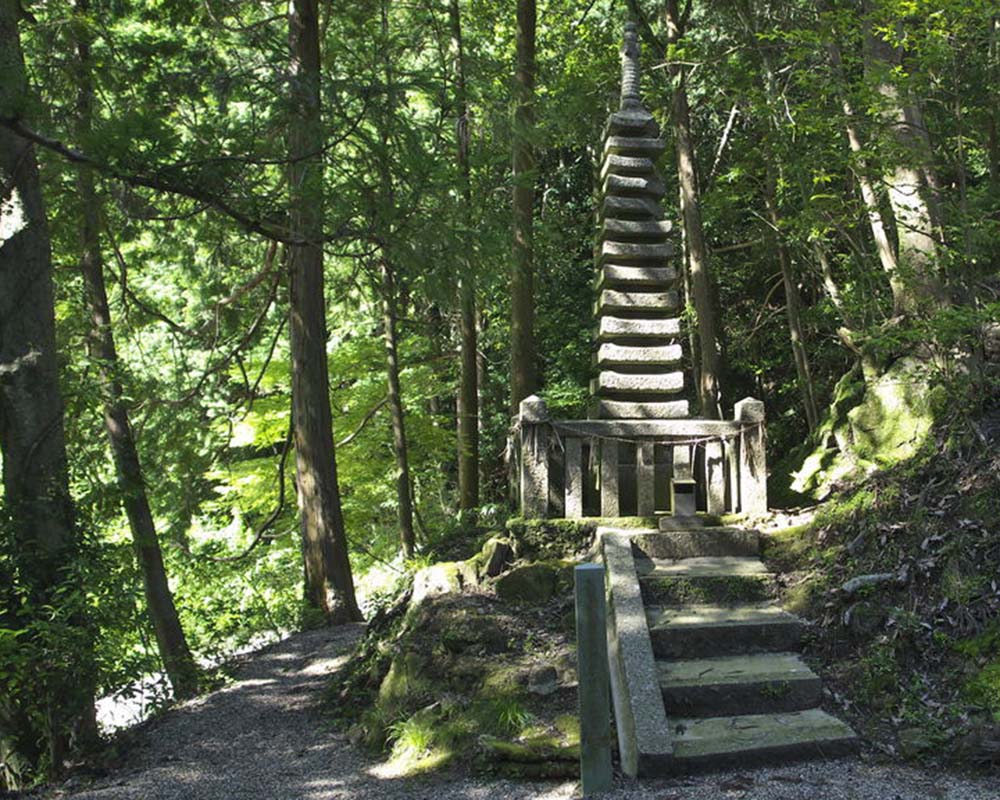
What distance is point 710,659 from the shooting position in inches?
220

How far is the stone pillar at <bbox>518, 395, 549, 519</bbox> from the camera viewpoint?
7301mm

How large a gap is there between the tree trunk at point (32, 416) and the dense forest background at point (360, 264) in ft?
0.07

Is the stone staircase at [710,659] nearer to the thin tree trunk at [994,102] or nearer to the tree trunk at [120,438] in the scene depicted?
the tree trunk at [120,438]

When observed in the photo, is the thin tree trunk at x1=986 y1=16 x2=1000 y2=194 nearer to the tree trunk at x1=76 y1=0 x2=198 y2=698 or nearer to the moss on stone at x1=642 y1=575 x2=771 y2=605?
the moss on stone at x1=642 y1=575 x2=771 y2=605

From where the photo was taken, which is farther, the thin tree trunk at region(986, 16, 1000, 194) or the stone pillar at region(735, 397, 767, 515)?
the thin tree trunk at region(986, 16, 1000, 194)

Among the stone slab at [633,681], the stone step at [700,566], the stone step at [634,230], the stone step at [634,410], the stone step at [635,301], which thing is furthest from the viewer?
the stone step at [634,230]

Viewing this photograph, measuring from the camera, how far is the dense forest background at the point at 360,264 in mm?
5574

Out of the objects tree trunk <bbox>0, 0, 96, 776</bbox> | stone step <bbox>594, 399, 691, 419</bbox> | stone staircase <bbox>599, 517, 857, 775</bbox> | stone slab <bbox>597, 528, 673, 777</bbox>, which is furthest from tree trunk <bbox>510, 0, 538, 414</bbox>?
tree trunk <bbox>0, 0, 96, 776</bbox>

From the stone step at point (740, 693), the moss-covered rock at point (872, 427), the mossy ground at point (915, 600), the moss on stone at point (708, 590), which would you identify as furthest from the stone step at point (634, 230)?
the stone step at point (740, 693)

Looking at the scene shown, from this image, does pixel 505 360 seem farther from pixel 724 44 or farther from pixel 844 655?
pixel 844 655

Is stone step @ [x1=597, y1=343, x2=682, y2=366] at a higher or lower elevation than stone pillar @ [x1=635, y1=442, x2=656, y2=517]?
higher

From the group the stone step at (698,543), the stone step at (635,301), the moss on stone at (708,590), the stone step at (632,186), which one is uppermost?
the stone step at (632,186)

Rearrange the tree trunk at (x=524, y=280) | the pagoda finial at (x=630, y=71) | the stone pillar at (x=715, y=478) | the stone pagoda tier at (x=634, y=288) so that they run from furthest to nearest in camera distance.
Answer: the tree trunk at (x=524, y=280) → the pagoda finial at (x=630, y=71) → the stone pagoda tier at (x=634, y=288) → the stone pillar at (x=715, y=478)

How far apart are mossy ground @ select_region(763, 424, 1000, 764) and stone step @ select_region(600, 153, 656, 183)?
3.56 m
